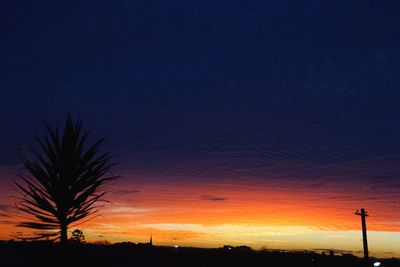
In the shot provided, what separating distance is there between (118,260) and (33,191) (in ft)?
10.5

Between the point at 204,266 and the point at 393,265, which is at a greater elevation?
the point at 204,266

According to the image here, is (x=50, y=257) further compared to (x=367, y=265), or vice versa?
(x=367, y=265)

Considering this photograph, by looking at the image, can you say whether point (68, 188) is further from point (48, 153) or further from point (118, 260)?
point (118, 260)

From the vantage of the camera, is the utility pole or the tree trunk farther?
the utility pole

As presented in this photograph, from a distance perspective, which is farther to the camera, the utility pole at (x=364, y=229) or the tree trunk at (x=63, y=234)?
the utility pole at (x=364, y=229)

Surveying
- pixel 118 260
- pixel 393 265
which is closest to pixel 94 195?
pixel 118 260

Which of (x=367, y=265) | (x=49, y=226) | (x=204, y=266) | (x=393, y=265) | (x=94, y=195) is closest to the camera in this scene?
(x=49, y=226)

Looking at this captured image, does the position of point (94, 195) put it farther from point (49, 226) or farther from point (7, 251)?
point (7, 251)

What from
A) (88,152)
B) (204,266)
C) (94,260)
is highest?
(88,152)

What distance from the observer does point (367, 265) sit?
108ft

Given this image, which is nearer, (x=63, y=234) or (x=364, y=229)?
(x=63, y=234)

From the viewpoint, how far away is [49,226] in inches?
216

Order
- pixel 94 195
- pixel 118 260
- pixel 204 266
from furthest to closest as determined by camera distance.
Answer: pixel 204 266, pixel 118 260, pixel 94 195

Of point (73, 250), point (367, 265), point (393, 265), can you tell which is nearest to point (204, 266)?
point (73, 250)
